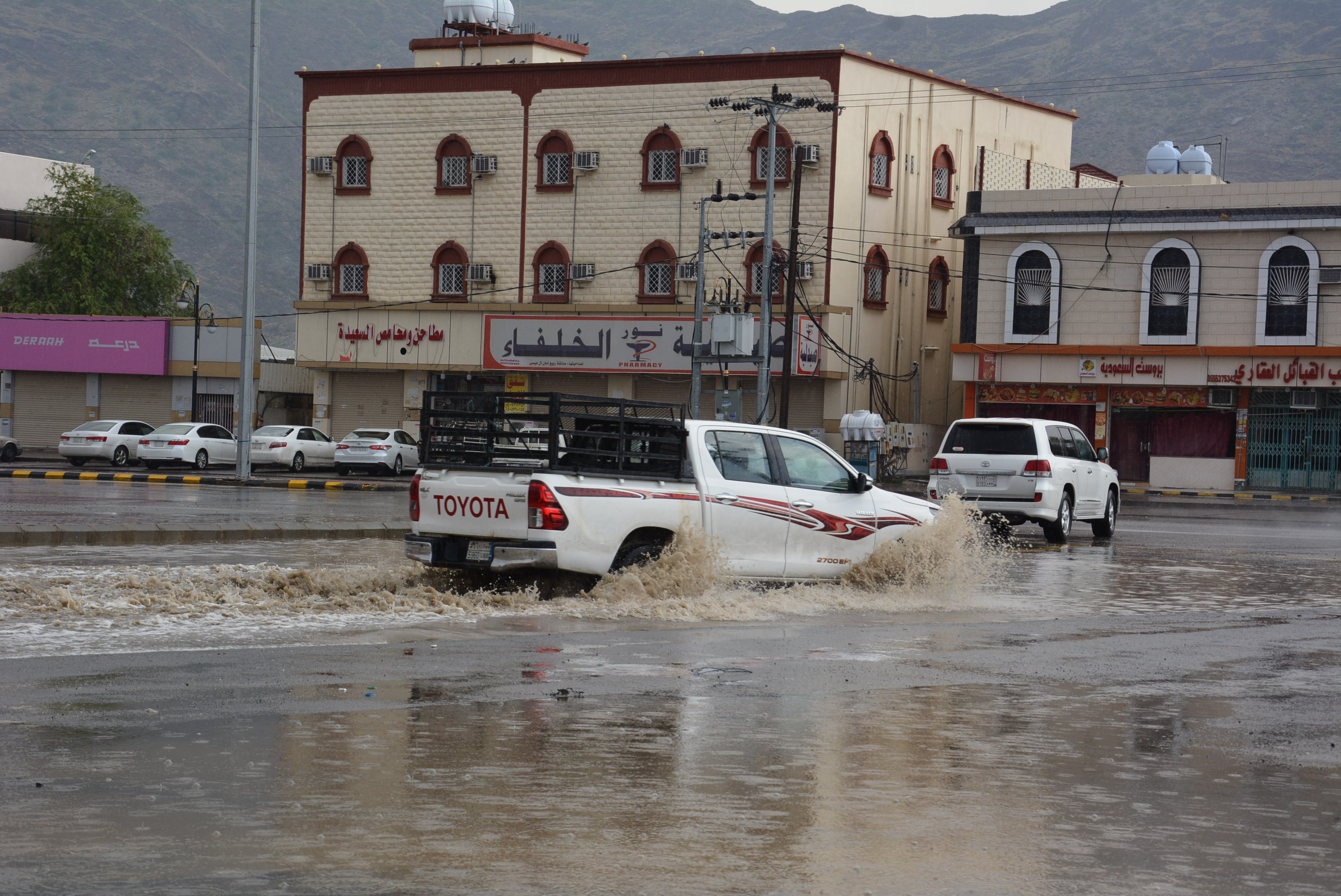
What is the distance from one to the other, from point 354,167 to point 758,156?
49.5 ft

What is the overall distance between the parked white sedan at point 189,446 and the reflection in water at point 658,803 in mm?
34936

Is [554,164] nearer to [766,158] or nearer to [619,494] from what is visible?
[766,158]

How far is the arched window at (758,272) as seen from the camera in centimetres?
4716

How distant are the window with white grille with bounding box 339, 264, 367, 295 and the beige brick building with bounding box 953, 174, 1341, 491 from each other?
2073 centimetres

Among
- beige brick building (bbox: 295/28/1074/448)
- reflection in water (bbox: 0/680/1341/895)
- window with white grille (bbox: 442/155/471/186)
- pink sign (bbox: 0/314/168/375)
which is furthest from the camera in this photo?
pink sign (bbox: 0/314/168/375)

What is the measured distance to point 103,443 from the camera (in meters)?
42.6

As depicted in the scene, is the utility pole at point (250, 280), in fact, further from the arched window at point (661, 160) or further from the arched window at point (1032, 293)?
the arched window at point (1032, 293)

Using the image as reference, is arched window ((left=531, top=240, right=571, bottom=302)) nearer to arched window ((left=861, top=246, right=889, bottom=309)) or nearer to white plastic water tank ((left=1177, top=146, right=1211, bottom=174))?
arched window ((left=861, top=246, right=889, bottom=309))

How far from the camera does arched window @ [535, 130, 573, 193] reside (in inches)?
1989

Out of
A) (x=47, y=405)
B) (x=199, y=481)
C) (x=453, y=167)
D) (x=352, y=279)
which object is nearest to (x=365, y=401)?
(x=352, y=279)

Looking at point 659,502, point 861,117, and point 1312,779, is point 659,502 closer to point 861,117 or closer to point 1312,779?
point 1312,779

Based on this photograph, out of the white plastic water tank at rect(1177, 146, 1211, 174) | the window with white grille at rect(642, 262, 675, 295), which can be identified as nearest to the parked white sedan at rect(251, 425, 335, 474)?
the window with white grille at rect(642, 262, 675, 295)

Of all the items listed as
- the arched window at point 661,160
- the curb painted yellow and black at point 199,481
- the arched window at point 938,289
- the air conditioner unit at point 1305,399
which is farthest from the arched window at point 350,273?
the air conditioner unit at point 1305,399

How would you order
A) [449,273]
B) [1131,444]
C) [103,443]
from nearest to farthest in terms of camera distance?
[103,443] → [1131,444] → [449,273]
